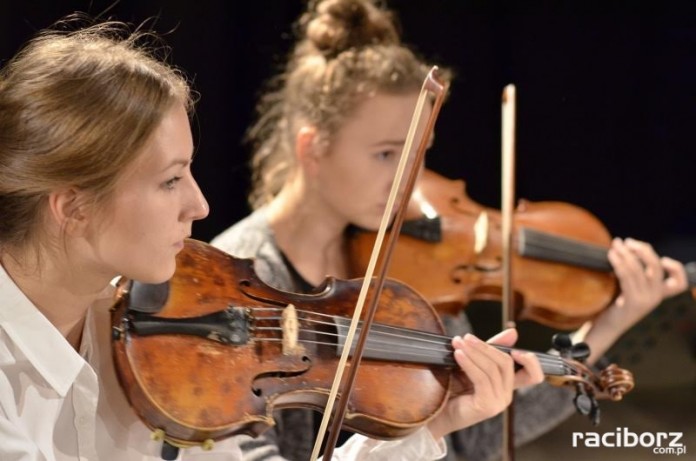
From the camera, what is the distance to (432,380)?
4.52ft

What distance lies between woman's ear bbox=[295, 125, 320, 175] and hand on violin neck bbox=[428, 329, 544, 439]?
47 centimetres

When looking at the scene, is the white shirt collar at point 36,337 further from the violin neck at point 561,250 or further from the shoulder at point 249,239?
the violin neck at point 561,250

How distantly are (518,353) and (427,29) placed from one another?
2.71 ft

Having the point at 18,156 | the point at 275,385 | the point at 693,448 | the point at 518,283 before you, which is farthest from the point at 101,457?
the point at 693,448

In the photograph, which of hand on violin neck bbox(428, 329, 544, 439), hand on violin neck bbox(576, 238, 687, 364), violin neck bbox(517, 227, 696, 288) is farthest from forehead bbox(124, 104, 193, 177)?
hand on violin neck bbox(576, 238, 687, 364)

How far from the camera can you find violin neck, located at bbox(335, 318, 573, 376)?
52.6 inches

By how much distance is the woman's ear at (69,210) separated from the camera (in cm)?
112

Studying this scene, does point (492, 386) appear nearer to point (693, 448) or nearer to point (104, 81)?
point (104, 81)

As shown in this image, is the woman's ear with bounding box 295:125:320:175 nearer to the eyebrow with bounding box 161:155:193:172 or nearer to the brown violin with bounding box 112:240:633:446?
the brown violin with bounding box 112:240:633:446

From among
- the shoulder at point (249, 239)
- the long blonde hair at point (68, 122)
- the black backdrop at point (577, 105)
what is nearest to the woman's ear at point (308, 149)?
the shoulder at point (249, 239)

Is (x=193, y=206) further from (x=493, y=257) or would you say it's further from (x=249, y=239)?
(x=493, y=257)

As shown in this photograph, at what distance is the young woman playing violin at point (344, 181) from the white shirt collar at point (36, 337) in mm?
570

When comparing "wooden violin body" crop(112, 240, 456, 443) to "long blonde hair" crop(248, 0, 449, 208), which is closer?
"wooden violin body" crop(112, 240, 456, 443)

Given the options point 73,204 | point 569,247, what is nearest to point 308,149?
point 569,247
